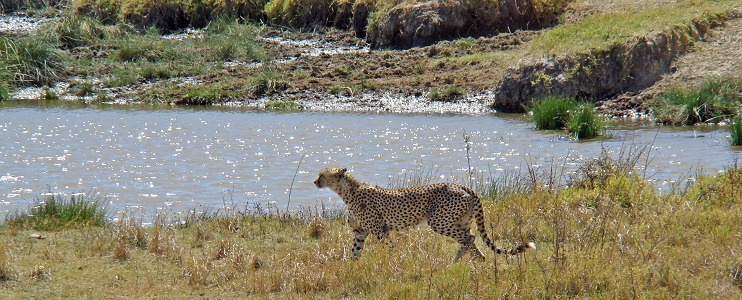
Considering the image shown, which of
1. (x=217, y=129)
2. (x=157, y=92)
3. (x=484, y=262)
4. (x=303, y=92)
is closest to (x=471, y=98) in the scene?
(x=303, y=92)

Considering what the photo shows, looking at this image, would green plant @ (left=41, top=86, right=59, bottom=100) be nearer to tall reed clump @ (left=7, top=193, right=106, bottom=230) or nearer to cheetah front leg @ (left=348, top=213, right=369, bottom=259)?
tall reed clump @ (left=7, top=193, right=106, bottom=230)

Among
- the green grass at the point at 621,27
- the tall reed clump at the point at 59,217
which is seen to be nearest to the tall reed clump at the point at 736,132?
the green grass at the point at 621,27

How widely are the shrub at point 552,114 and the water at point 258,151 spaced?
31 centimetres

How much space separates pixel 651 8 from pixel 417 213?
54.5ft

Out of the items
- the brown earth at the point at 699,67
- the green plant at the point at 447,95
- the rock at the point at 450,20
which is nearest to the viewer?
the brown earth at the point at 699,67

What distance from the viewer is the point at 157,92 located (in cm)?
2403

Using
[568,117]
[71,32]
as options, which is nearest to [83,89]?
[71,32]

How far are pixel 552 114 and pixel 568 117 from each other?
0.30m

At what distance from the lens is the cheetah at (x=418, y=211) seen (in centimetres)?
852

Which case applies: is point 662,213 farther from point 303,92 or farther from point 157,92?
point 157,92

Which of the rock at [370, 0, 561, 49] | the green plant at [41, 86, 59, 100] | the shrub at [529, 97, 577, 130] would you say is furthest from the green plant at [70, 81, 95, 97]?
the shrub at [529, 97, 577, 130]

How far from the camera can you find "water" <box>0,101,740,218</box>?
44.6 feet

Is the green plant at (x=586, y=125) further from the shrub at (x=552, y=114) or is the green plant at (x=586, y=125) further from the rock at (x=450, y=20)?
the rock at (x=450, y=20)

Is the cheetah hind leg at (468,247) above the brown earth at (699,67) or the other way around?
the other way around
